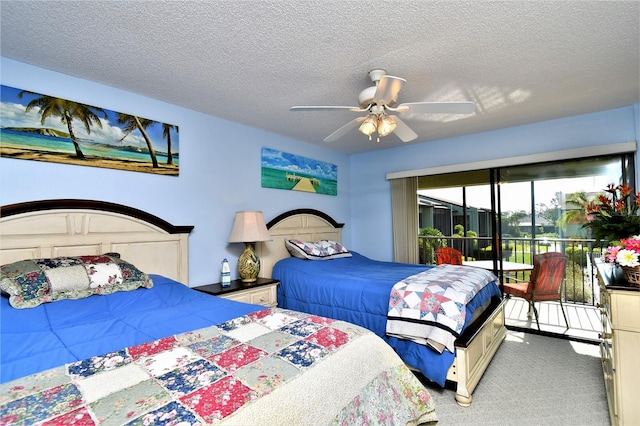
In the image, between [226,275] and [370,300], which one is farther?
[226,275]

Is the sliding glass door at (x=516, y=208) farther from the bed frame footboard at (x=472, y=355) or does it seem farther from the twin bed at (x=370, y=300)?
the bed frame footboard at (x=472, y=355)

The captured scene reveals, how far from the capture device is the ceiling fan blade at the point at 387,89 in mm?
1879

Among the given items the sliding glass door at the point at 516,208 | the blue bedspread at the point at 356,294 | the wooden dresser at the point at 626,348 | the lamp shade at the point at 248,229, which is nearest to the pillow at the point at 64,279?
the lamp shade at the point at 248,229

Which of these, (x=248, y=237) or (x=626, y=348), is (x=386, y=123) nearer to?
(x=248, y=237)

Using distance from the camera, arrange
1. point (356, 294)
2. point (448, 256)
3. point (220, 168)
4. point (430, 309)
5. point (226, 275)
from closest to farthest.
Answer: point (430, 309) < point (356, 294) < point (226, 275) < point (220, 168) < point (448, 256)

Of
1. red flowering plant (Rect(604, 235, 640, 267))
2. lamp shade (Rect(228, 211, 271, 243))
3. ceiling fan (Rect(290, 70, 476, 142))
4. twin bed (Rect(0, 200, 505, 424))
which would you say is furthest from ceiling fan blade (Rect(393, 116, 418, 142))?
lamp shade (Rect(228, 211, 271, 243))

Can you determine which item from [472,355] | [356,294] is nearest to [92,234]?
[356,294]

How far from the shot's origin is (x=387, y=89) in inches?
78.2

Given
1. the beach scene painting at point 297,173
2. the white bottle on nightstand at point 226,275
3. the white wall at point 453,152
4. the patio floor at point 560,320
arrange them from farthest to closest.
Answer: the beach scene painting at point 297,173 → the patio floor at point 560,320 → the white wall at point 453,152 → the white bottle on nightstand at point 226,275

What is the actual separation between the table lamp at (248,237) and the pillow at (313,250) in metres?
0.61

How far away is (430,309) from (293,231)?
2.20 metres

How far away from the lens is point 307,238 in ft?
14.2

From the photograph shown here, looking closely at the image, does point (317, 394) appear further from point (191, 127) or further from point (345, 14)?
point (191, 127)

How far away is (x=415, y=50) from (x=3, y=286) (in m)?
2.81
